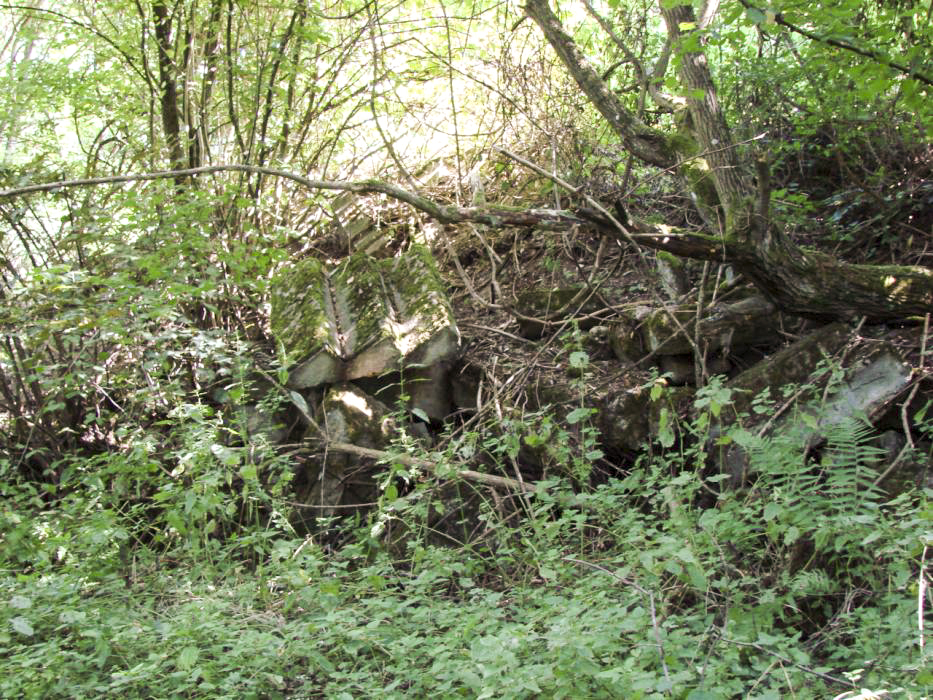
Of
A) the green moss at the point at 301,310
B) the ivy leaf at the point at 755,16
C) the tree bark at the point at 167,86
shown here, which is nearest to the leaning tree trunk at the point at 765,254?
the ivy leaf at the point at 755,16

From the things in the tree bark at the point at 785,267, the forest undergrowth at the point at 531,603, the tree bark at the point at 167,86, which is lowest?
the forest undergrowth at the point at 531,603

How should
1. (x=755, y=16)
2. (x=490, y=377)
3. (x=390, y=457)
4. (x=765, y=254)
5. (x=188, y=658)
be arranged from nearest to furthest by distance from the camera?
(x=188, y=658), (x=755, y=16), (x=390, y=457), (x=765, y=254), (x=490, y=377)

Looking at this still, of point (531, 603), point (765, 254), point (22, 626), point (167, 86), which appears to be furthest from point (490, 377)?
point (167, 86)

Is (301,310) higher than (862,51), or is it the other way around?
(862,51)

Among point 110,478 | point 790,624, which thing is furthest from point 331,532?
point 790,624

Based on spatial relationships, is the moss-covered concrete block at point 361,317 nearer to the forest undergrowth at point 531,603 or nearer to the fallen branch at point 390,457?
the fallen branch at point 390,457

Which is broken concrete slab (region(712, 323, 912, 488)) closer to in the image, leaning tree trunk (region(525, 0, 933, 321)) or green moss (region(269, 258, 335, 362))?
leaning tree trunk (region(525, 0, 933, 321))

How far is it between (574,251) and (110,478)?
371 centimetres

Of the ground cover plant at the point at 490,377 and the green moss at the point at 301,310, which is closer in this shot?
the ground cover plant at the point at 490,377

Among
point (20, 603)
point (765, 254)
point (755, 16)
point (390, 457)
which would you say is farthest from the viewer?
point (765, 254)

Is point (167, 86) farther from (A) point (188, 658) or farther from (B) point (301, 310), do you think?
(A) point (188, 658)

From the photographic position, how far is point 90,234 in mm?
5156

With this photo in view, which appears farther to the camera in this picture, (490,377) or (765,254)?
(490,377)

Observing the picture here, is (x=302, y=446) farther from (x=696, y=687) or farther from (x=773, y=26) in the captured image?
(x=773, y=26)
